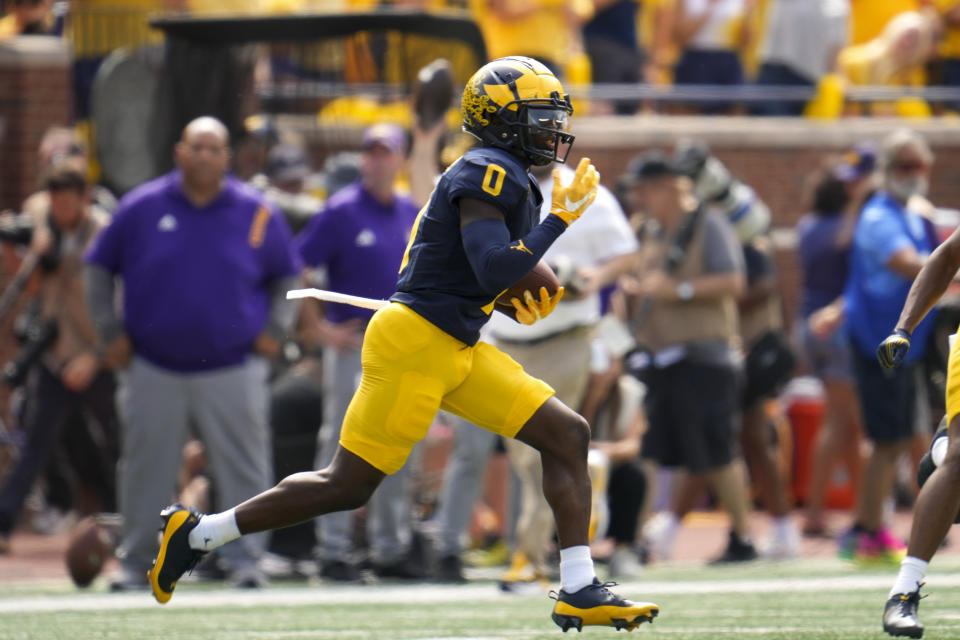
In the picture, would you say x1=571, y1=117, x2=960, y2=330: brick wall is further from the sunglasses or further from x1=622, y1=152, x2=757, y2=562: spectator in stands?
the sunglasses

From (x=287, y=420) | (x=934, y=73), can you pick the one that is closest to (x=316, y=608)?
(x=287, y=420)

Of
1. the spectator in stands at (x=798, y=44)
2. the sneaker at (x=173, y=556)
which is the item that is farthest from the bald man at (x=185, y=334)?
the spectator in stands at (x=798, y=44)

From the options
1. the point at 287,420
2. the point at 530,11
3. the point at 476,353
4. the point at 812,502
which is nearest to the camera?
the point at 476,353

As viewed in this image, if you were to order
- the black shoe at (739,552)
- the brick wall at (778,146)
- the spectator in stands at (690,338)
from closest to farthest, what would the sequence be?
the spectator in stands at (690,338) → the black shoe at (739,552) → the brick wall at (778,146)

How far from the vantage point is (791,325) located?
49.8 feet

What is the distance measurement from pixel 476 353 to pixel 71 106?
7478mm

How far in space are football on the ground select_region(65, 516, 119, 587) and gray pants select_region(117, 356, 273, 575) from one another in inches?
5.7

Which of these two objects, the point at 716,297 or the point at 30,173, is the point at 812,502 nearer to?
the point at 716,297

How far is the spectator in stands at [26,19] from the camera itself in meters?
13.3

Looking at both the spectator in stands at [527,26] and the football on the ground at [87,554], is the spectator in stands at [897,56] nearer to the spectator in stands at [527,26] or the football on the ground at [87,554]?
the spectator in stands at [527,26]

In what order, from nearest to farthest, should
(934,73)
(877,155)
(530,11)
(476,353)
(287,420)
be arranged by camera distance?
(476,353), (287,420), (877,155), (530,11), (934,73)

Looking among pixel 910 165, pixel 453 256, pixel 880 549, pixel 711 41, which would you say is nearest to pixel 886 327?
pixel 910 165

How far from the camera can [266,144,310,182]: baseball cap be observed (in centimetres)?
1161

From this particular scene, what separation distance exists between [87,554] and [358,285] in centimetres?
204
